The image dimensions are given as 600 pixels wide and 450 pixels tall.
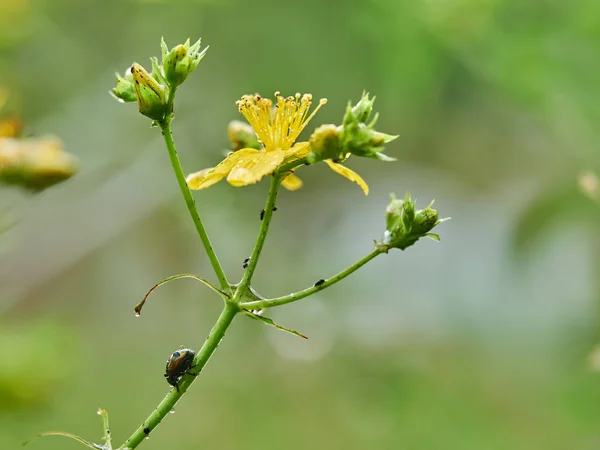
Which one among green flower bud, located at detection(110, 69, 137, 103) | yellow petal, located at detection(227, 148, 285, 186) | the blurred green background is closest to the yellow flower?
yellow petal, located at detection(227, 148, 285, 186)

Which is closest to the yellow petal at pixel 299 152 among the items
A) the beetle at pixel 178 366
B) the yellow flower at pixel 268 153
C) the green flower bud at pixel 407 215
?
the yellow flower at pixel 268 153

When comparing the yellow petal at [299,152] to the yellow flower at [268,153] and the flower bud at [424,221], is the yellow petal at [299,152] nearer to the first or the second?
the yellow flower at [268,153]

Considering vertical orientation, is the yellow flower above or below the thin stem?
above

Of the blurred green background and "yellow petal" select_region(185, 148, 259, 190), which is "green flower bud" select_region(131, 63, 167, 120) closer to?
"yellow petal" select_region(185, 148, 259, 190)

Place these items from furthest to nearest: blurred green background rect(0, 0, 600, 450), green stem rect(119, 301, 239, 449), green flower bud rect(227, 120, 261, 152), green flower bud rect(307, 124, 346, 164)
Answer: blurred green background rect(0, 0, 600, 450), green flower bud rect(227, 120, 261, 152), green flower bud rect(307, 124, 346, 164), green stem rect(119, 301, 239, 449)

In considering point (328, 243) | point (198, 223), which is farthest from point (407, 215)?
point (328, 243)

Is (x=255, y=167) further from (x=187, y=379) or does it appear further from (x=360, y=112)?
(x=187, y=379)

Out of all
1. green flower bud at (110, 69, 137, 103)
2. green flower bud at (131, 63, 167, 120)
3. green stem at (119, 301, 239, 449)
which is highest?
green flower bud at (110, 69, 137, 103)

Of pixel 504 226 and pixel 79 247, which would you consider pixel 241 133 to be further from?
pixel 504 226
